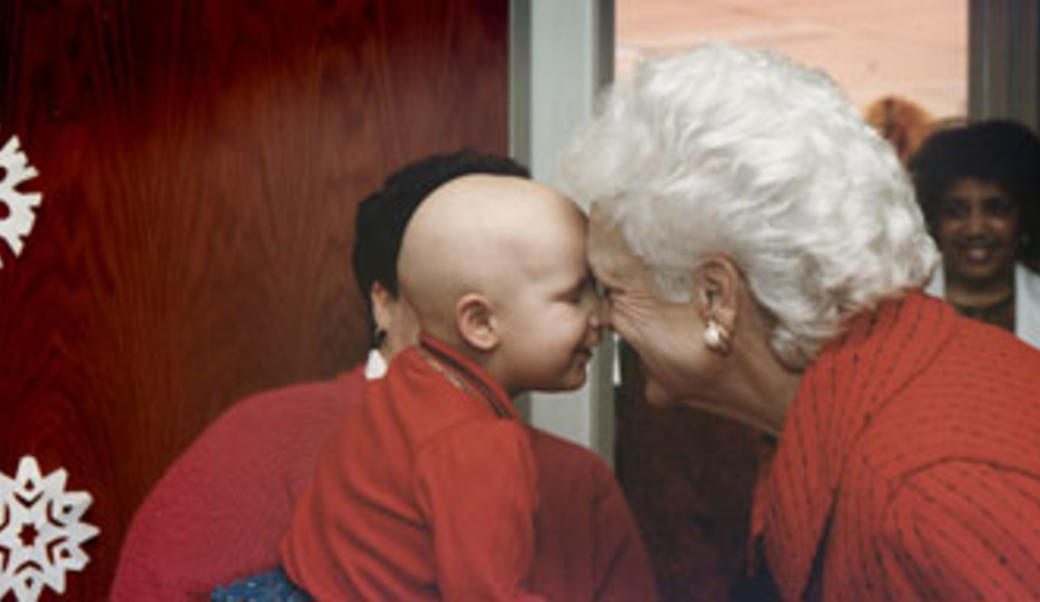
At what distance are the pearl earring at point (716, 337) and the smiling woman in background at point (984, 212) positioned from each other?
0.25m

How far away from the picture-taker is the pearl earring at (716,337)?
2.87 feet

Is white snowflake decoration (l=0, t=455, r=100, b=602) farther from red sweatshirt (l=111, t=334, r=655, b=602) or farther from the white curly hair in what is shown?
the white curly hair

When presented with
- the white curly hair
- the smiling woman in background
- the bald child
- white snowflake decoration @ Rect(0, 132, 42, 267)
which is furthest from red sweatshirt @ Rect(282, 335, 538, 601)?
the smiling woman in background

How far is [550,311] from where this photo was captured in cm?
89

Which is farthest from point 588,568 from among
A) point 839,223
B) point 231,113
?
point 231,113

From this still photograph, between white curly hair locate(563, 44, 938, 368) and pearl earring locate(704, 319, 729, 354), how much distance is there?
4cm

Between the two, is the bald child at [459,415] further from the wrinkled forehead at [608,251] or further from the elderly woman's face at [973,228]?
the elderly woman's face at [973,228]

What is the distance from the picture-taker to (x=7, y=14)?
0.86 metres

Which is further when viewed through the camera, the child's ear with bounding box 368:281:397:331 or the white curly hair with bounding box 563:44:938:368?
the child's ear with bounding box 368:281:397:331

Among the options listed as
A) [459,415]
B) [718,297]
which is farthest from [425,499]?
[718,297]

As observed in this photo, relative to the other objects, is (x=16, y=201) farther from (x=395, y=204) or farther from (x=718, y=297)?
(x=718, y=297)

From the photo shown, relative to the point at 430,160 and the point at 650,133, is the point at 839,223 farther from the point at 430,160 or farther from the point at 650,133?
the point at 430,160

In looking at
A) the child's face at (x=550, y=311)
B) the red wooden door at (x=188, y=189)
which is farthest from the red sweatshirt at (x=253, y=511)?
the child's face at (x=550, y=311)

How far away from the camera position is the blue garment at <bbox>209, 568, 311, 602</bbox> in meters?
0.90
